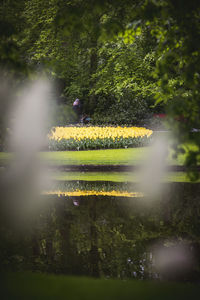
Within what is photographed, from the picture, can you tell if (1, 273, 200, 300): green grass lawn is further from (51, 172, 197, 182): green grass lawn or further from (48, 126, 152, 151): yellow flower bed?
(48, 126, 152, 151): yellow flower bed

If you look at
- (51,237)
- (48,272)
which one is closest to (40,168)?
(51,237)

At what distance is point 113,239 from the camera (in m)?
5.98

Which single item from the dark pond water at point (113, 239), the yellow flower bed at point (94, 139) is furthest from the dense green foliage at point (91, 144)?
the dark pond water at point (113, 239)

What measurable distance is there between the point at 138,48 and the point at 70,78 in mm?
6193

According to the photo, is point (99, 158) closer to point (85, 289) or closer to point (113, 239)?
point (113, 239)

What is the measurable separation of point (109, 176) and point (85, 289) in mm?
8858

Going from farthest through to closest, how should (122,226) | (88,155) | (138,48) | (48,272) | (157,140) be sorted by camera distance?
(138,48) < (157,140) < (88,155) < (122,226) < (48,272)

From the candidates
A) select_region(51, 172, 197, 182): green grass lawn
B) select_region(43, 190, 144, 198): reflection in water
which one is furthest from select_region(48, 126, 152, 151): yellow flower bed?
select_region(43, 190, 144, 198): reflection in water

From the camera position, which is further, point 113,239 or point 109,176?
point 109,176

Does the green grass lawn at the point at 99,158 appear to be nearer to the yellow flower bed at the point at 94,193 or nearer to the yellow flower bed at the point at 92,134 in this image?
the yellow flower bed at the point at 92,134

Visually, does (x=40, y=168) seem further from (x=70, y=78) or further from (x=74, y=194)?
(x=70, y=78)

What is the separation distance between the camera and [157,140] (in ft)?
74.2

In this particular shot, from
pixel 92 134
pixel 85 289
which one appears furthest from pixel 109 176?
pixel 92 134

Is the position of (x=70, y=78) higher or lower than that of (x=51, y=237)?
higher
